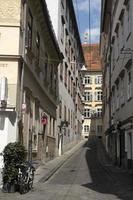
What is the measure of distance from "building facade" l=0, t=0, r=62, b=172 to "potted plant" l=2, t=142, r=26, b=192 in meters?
1.30

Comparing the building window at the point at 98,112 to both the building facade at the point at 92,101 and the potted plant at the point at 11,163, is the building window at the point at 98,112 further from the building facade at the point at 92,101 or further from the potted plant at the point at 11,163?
the potted plant at the point at 11,163

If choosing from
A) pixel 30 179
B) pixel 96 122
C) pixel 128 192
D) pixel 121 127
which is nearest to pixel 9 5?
pixel 30 179

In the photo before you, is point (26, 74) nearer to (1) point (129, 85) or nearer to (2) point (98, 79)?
(1) point (129, 85)

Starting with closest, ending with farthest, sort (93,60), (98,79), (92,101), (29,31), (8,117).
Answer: (8,117)
(29,31)
(92,101)
(98,79)
(93,60)

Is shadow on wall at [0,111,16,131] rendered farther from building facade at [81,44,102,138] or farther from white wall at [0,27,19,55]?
building facade at [81,44,102,138]

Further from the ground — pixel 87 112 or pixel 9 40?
pixel 87 112

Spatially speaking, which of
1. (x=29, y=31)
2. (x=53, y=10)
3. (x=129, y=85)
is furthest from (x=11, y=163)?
(x=53, y=10)

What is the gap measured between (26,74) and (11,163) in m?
5.29

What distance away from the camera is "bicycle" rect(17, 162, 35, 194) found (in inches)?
578

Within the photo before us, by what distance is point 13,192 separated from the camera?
14.7 meters

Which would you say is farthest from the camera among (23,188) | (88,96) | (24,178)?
(88,96)

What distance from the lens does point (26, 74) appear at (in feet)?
63.1

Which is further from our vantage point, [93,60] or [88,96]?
[93,60]

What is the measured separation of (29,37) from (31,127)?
4229 mm
